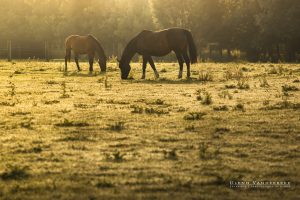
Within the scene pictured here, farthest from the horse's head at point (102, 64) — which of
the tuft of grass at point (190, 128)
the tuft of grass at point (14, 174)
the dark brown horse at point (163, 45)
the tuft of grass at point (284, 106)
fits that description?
the tuft of grass at point (14, 174)

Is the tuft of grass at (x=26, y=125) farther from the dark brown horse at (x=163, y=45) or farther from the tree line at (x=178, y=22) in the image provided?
the tree line at (x=178, y=22)

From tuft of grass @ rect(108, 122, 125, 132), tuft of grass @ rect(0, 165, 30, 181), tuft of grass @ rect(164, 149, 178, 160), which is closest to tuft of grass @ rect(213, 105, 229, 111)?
tuft of grass @ rect(108, 122, 125, 132)

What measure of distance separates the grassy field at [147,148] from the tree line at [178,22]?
126ft

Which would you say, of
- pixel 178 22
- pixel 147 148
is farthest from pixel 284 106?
pixel 178 22

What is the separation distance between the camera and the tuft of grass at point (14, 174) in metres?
6.48

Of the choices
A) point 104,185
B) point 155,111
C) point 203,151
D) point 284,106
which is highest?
point 284,106

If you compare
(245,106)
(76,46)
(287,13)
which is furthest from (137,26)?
(245,106)

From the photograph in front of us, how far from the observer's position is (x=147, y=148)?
8.20m

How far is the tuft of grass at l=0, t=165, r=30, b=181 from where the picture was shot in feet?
21.3

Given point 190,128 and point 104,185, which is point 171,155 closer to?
point 104,185

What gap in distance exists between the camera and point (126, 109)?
1312 centimetres

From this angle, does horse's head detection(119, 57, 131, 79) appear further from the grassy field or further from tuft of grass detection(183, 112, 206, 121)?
tuft of grass detection(183, 112, 206, 121)

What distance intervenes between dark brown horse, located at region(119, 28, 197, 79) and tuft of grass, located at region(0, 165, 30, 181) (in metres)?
17.7

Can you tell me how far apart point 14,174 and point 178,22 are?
6213cm
